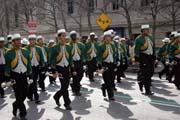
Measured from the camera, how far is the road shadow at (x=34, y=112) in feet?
30.3

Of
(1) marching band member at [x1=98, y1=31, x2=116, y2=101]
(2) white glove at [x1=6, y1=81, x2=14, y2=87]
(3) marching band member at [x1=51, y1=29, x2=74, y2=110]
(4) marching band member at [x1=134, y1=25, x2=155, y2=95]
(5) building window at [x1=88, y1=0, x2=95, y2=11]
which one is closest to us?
(2) white glove at [x1=6, y1=81, x2=14, y2=87]

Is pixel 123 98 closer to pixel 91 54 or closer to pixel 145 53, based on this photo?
pixel 145 53

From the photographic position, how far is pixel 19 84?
28.5ft

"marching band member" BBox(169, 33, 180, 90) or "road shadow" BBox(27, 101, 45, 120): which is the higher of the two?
"marching band member" BBox(169, 33, 180, 90)

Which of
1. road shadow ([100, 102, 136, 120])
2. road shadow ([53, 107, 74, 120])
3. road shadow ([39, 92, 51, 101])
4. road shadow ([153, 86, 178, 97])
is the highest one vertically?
road shadow ([100, 102, 136, 120])

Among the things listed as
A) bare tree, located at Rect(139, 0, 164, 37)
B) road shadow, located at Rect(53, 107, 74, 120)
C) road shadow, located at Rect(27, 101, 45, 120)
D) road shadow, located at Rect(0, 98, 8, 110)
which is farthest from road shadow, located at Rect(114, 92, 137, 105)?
bare tree, located at Rect(139, 0, 164, 37)

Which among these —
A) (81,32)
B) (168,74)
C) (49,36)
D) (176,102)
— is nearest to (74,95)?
(176,102)

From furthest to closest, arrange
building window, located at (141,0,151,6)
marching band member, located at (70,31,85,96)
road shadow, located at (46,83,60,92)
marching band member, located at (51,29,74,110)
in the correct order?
building window, located at (141,0,151,6) → road shadow, located at (46,83,60,92) → marching band member, located at (70,31,85,96) → marching band member, located at (51,29,74,110)

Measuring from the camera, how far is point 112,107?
32.3ft

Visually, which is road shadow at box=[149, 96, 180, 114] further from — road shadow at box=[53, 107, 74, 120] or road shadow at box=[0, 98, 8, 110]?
road shadow at box=[0, 98, 8, 110]

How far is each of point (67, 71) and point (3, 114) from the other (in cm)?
198

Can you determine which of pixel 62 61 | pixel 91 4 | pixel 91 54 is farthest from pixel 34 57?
pixel 91 4

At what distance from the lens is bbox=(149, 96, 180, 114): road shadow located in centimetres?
930

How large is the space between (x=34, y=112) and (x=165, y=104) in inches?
136
